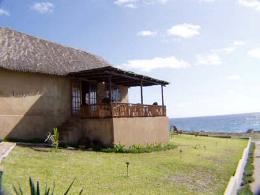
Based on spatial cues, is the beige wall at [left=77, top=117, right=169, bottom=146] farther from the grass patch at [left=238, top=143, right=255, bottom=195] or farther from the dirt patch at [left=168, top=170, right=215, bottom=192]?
the grass patch at [left=238, top=143, right=255, bottom=195]

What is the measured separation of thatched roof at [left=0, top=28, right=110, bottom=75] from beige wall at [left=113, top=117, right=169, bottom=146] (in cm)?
446

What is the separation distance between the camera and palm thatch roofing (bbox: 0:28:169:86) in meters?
19.3

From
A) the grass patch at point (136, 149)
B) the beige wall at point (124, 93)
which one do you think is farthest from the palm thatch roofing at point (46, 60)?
the grass patch at point (136, 149)

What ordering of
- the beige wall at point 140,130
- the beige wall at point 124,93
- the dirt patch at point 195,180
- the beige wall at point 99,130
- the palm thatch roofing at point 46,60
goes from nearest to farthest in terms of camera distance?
the dirt patch at point 195,180
the palm thatch roofing at point 46,60
the beige wall at point 99,130
the beige wall at point 140,130
the beige wall at point 124,93

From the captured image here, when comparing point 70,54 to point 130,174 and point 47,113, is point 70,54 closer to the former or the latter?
point 47,113

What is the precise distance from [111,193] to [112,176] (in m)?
2.31

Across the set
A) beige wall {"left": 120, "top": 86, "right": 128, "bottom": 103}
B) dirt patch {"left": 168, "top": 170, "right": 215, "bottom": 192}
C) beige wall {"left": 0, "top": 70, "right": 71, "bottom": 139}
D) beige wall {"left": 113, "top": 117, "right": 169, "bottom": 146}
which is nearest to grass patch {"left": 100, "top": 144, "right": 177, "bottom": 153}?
beige wall {"left": 113, "top": 117, "right": 169, "bottom": 146}

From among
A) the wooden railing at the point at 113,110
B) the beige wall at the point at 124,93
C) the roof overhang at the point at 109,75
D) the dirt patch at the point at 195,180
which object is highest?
the roof overhang at the point at 109,75

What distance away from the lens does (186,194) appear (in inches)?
446

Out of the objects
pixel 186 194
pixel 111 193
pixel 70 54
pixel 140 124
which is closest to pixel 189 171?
pixel 186 194

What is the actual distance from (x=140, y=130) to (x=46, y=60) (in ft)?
21.9

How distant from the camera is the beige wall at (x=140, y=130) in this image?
2025 cm

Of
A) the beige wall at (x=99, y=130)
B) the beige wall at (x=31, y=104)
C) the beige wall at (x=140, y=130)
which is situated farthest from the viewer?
the beige wall at (x=140, y=130)

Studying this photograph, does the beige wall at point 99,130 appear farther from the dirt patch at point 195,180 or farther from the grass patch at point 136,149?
the dirt patch at point 195,180
